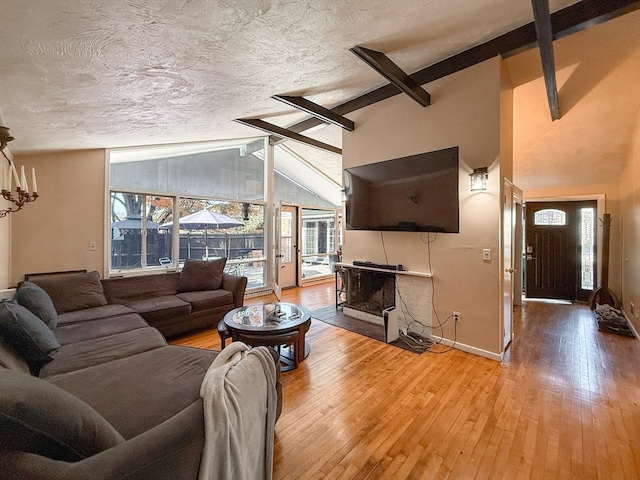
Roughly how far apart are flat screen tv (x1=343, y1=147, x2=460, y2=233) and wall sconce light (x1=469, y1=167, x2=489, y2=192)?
0.60 feet

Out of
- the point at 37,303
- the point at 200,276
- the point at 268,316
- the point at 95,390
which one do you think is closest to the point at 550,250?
the point at 268,316

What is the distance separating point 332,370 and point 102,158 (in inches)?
165

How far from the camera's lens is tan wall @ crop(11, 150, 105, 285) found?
348 centimetres

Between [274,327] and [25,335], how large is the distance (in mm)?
1649

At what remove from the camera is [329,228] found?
25.9 feet

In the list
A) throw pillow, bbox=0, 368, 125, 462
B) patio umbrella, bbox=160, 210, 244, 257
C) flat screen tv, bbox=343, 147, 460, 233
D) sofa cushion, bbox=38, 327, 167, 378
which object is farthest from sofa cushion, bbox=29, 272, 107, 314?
flat screen tv, bbox=343, 147, 460, 233

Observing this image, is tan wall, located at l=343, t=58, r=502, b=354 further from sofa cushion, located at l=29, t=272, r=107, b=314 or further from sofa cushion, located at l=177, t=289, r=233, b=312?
sofa cushion, located at l=29, t=272, r=107, b=314

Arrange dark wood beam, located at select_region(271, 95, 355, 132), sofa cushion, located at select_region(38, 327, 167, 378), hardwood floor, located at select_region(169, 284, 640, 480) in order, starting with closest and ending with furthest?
1. hardwood floor, located at select_region(169, 284, 640, 480)
2. sofa cushion, located at select_region(38, 327, 167, 378)
3. dark wood beam, located at select_region(271, 95, 355, 132)

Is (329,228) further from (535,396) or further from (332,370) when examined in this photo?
(535,396)

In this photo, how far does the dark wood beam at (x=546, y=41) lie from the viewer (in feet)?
6.53

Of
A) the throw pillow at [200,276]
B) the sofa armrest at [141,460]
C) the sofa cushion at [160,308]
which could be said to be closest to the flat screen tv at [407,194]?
the throw pillow at [200,276]

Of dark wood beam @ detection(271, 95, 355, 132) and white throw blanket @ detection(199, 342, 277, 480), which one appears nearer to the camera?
white throw blanket @ detection(199, 342, 277, 480)

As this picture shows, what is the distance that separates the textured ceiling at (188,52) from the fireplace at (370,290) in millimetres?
2583

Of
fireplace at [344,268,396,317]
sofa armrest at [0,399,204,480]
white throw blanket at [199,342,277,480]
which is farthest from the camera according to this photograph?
fireplace at [344,268,396,317]
